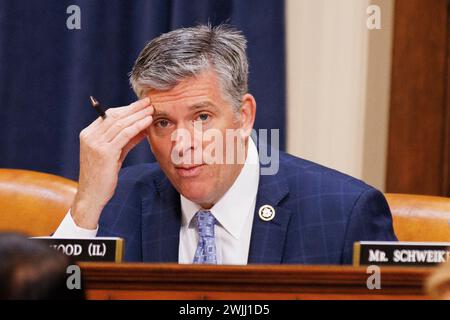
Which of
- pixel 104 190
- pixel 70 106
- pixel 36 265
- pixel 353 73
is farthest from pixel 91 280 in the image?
pixel 353 73

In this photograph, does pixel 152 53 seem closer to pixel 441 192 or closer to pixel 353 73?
pixel 353 73

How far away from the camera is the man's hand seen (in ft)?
7.87

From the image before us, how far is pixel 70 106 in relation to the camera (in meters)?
3.33

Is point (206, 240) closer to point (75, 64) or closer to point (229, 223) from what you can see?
point (229, 223)

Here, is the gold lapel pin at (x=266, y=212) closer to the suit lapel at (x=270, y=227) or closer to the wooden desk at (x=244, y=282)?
the suit lapel at (x=270, y=227)

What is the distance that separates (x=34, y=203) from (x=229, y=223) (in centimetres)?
60

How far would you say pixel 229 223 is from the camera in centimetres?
240

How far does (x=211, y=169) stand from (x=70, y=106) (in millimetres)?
1134

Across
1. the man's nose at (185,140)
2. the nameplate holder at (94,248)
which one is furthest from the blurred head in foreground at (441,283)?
the man's nose at (185,140)

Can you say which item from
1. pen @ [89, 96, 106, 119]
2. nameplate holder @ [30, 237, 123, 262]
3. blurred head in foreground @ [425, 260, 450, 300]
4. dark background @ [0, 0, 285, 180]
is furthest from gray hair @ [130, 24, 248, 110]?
blurred head in foreground @ [425, 260, 450, 300]

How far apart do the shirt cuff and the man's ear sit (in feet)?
1.65

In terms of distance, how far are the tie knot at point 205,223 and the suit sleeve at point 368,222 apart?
36 centimetres

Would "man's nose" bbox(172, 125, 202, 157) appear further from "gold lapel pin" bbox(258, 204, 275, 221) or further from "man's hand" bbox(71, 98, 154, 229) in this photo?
"gold lapel pin" bbox(258, 204, 275, 221)
